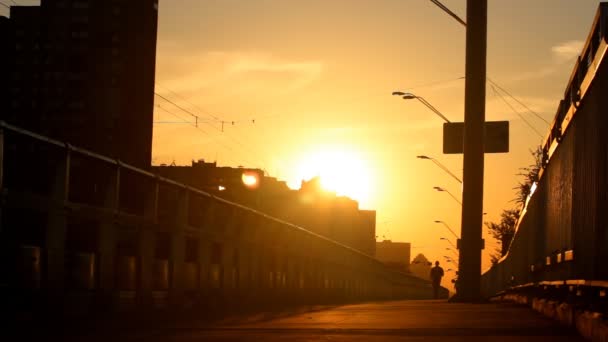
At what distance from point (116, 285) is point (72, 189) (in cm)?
222

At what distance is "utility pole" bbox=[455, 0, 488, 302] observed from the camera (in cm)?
3400

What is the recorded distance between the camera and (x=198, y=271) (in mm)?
17938

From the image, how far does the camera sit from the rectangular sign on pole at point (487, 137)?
125 ft

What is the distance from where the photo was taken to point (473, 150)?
→ 34.4 metres

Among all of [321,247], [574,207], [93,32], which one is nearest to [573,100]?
[574,207]

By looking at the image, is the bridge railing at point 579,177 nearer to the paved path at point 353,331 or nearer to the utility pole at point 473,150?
the paved path at point 353,331

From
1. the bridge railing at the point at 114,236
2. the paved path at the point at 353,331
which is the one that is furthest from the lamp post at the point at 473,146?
the paved path at the point at 353,331

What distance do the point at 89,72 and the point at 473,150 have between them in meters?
64.5

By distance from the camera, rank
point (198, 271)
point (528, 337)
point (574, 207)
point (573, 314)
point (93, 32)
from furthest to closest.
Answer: point (93, 32) < point (198, 271) < point (574, 207) < point (573, 314) < point (528, 337)

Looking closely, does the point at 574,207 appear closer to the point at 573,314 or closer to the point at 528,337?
the point at 573,314

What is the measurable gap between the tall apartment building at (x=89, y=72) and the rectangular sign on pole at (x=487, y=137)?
128 ft

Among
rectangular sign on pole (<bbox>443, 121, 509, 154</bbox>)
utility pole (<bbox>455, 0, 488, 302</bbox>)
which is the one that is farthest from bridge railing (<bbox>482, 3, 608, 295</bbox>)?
rectangular sign on pole (<bbox>443, 121, 509, 154</bbox>)

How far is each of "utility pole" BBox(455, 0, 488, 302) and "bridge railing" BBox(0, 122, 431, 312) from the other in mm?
10639

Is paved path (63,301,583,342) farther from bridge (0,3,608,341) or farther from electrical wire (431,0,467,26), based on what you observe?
electrical wire (431,0,467,26)
